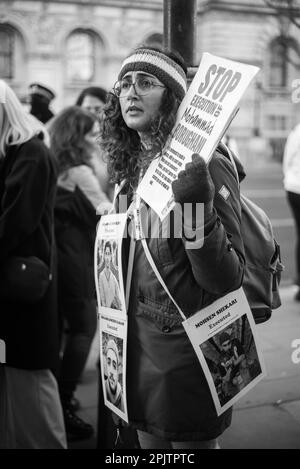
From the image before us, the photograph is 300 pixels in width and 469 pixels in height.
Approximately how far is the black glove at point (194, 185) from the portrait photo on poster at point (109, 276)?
1.36 ft

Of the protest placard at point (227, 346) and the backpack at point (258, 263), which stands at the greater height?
the backpack at point (258, 263)

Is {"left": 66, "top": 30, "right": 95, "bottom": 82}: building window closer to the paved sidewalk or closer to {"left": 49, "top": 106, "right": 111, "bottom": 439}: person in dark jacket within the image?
the paved sidewalk

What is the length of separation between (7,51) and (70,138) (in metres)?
26.2

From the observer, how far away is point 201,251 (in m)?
1.66

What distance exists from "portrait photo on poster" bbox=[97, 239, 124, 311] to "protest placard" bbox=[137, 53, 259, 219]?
22 centimetres

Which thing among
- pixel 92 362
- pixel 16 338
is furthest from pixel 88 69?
pixel 16 338

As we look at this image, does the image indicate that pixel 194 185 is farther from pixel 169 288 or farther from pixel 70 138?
pixel 70 138

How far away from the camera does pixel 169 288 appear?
183 centimetres

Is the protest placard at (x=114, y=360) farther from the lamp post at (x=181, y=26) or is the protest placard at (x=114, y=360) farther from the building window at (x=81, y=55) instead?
the building window at (x=81, y=55)

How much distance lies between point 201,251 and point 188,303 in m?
0.24

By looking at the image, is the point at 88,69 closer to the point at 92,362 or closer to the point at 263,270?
the point at 92,362

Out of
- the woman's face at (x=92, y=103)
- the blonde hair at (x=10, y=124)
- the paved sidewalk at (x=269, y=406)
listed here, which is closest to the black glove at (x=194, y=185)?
the blonde hair at (x=10, y=124)

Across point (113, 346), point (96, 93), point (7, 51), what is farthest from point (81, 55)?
point (113, 346)

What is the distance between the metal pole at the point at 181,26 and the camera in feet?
8.17
